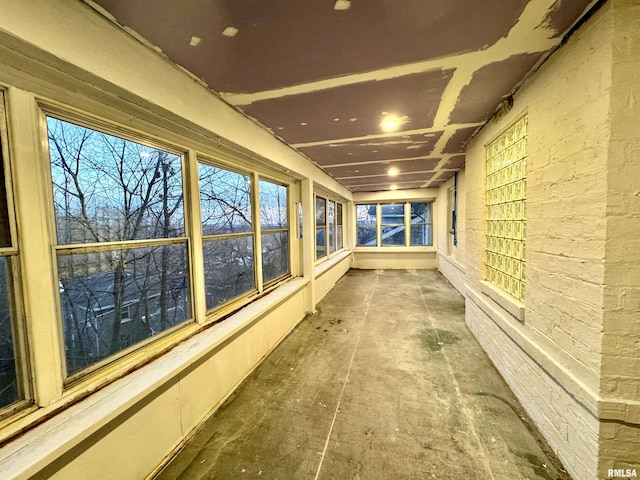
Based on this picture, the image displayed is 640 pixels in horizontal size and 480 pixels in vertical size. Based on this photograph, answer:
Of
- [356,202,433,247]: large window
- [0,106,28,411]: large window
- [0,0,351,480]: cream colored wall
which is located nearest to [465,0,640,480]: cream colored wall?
[0,0,351,480]: cream colored wall

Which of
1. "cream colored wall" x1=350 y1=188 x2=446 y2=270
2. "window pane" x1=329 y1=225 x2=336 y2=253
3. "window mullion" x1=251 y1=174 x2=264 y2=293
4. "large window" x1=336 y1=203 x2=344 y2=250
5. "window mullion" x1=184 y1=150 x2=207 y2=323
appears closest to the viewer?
"window mullion" x1=184 y1=150 x2=207 y2=323

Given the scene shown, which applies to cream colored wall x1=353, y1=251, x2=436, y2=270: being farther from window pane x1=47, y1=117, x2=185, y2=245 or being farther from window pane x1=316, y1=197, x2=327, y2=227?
window pane x1=47, y1=117, x2=185, y2=245

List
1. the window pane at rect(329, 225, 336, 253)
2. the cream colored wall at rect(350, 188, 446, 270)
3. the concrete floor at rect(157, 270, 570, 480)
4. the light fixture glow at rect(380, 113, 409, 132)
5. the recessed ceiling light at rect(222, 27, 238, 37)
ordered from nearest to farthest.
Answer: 1. the recessed ceiling light at rect(222, 27, 238, 37)
2. the concrete floor at rect(157, 270, 570, 480)
3. the light fixture glow at rect(380, 113, 409, 132)
4. the window pane at rect(329, 225, 336, 253)
5. the cream colored wall at rect(350, 188, 446, 270)

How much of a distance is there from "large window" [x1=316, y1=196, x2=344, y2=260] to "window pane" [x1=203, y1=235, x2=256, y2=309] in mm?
2519

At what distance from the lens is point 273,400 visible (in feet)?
6.81

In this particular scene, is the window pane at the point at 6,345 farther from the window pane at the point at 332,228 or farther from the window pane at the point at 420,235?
the window pane at the point at 420,235

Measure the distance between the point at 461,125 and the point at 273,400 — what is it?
3.19 metres

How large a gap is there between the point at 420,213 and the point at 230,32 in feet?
24.4

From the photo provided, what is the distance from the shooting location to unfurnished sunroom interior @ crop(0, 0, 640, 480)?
108 cm

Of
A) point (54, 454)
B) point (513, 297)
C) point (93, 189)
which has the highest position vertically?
point (93, 189)

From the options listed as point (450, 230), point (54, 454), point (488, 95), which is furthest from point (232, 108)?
point (450, 230)

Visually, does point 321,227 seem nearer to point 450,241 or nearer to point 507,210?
point 450,241

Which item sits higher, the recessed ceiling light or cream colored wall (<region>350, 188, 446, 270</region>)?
the recessed ceiling light

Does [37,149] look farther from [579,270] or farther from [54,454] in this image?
[579,270]
